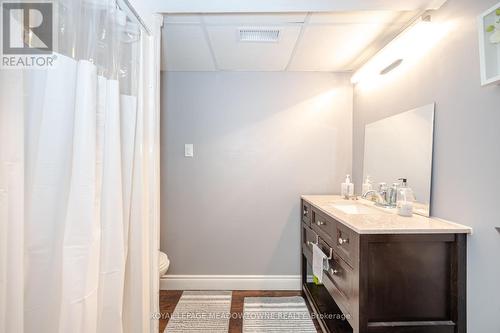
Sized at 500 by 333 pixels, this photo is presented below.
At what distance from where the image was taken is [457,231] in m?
1.07

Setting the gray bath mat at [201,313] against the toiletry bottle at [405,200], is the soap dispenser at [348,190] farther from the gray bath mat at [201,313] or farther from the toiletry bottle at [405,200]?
the gray bath mat at [201,313]

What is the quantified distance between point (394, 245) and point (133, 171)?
1.29 m

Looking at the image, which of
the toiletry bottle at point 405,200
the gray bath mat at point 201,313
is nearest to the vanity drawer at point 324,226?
the toiletry bottle at point 405,200

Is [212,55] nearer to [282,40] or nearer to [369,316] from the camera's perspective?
[282,40]

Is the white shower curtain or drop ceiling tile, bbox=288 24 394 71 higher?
drop ceiling tile, bbox=288 24 394 71

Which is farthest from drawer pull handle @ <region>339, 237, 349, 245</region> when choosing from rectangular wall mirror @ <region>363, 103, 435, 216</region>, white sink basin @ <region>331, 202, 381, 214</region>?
rectangular wall mirror @ <region>363, 103, 435, 216</region>

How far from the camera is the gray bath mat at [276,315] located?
1.69 meters

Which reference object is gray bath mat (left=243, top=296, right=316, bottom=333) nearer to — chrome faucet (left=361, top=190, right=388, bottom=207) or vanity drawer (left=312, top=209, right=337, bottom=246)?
vanity drawer (left=312, top=209, right=337, bottom=246)

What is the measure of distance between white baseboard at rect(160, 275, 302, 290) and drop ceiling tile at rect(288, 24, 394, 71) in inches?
78.0

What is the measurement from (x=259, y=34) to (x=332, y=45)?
57 cm

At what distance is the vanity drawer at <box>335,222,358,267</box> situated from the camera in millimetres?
1117

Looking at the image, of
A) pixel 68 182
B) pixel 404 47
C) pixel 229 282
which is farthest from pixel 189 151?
pixel 404 47

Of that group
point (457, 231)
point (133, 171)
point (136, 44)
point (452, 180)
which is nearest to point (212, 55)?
point (136, 44)

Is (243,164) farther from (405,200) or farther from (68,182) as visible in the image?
(68,182)
